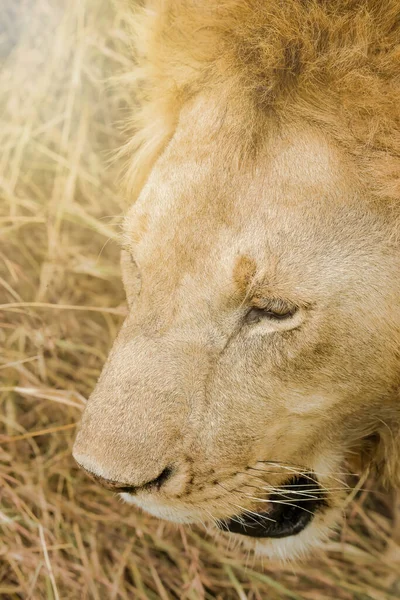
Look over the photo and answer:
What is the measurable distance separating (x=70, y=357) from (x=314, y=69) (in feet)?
5.85

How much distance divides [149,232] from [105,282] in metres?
1.50

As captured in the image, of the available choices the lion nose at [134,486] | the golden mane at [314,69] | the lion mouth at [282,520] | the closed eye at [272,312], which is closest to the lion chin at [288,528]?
the lion mouth at [282,520]

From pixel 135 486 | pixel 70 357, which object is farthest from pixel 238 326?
pixel 70 357

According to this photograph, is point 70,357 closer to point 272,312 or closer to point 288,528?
point 288,528

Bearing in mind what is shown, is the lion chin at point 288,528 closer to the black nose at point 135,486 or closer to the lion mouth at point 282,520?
the lion mouth at point 282,520

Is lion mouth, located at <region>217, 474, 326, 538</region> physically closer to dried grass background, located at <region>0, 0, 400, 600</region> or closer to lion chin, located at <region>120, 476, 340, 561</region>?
lion chin, located at <region>120, 476, 340, 561</region>

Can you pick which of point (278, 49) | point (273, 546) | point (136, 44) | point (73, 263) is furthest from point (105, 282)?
point (278, 49)

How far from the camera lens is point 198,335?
5.43 ft

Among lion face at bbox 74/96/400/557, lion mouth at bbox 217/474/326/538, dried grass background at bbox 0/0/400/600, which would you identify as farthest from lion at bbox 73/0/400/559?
dried grass background at bbox 0/0/400/600

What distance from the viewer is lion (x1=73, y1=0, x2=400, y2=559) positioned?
156 cm

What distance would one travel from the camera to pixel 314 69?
157 cm

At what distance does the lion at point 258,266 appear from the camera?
156cm

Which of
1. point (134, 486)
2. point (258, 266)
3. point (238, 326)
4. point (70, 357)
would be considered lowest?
point (70, 357)

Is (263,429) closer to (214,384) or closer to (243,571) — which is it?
→ (214,384)
